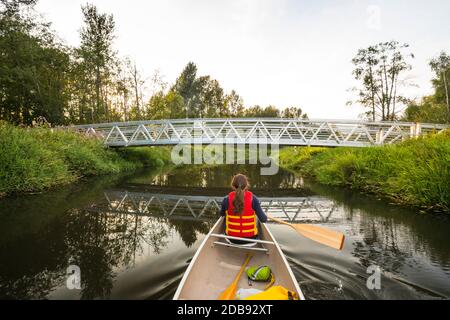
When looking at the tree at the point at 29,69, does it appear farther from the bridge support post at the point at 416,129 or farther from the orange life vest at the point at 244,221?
the bridge support post at the point at 416,129

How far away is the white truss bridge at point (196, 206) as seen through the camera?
310 inches

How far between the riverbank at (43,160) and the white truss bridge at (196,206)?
7.60 feet

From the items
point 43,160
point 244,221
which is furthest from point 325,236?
point 43,160

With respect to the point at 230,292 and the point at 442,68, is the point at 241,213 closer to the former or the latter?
the point at 230,292

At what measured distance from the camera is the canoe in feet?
9.69

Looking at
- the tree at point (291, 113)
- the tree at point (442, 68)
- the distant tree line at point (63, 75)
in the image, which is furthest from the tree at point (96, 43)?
the tree at point (291, 113)

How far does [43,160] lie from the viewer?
10.5 metres

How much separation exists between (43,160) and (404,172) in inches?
474

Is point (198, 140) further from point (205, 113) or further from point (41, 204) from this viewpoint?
point (205, 113)

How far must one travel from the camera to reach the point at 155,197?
10547mm

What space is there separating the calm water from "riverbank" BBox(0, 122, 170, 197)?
0.88 meters

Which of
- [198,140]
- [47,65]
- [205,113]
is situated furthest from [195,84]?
[198,140]

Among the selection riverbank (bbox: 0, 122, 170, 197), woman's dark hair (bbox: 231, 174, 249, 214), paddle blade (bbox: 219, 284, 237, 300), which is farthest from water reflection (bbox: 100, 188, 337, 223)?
paddle blade (bbox: 219, 284, 237, 300)
